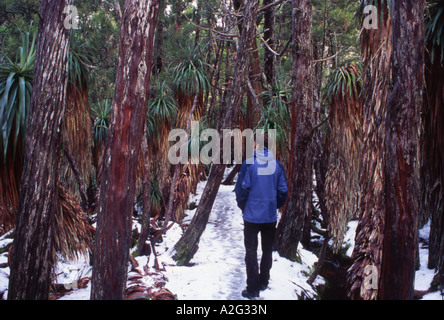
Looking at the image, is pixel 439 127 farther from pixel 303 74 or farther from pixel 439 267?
pixel 303 74

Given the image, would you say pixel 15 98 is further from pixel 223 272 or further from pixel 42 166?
pixel 223 272

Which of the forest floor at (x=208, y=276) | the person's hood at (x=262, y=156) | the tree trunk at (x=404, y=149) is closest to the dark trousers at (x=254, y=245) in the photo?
the forest floor at (x=208, y=276)

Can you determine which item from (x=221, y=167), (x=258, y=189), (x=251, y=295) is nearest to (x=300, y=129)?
(x=221, y=167)

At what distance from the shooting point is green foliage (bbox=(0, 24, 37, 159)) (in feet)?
13.1

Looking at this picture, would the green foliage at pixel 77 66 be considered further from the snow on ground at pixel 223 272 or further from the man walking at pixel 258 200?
the snow on ground at pixel 223 272

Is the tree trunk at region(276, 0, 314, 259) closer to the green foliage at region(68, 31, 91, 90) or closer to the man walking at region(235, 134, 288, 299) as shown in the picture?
the man walking at region(235, 134, 288, 299)

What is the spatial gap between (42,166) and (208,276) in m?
2.67

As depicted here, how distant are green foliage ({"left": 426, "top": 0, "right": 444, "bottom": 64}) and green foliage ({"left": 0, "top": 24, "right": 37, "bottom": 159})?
15.8ft

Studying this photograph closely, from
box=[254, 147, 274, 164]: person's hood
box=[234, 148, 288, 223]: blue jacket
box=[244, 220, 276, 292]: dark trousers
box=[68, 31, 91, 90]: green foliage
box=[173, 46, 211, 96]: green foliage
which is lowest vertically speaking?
box=[244, 220, 276, 292]: dark trousers

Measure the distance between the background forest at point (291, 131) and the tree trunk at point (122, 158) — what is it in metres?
0.10

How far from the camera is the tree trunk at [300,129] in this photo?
20.3ft

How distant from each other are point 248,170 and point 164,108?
5.44m

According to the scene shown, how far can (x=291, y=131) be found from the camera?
6.55 meters

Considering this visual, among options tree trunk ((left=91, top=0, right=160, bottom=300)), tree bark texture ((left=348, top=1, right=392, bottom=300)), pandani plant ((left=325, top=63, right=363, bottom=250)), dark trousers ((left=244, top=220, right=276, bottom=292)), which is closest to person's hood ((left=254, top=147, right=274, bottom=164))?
dark trousers ((left=244, top=220, right=276, bottom=292))
